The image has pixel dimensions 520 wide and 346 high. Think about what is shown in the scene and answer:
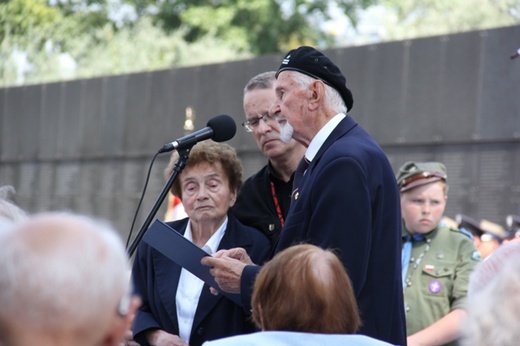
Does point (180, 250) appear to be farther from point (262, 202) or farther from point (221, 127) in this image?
point (262, 202)

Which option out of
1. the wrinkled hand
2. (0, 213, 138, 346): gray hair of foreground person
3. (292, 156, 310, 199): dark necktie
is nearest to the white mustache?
(292, 156, 310, 199): dark necktie

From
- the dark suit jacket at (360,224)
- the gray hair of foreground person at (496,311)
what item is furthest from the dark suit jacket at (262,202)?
the gray hair of foreground person at (496,311)

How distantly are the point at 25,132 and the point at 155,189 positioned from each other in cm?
448

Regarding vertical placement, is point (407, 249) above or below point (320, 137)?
below

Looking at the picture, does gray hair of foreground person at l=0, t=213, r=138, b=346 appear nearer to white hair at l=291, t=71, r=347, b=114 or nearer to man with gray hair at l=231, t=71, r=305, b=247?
white hair at l=291, t=71, r=347, b=114

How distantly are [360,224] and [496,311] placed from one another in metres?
1.38

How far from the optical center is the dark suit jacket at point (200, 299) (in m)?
4.28

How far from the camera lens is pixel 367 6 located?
30031 mm

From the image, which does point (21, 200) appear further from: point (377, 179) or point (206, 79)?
point (377, 179)

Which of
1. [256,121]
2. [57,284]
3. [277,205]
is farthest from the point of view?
A: [256,121]

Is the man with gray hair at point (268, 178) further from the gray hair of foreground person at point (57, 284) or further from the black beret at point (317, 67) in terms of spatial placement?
the gray hair of foreground person at point (57, 284)

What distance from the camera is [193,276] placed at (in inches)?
174

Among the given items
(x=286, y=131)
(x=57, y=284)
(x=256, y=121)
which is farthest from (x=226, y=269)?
(x=57, y=284)

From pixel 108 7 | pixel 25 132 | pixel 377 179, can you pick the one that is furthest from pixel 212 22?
pixel 377 179
